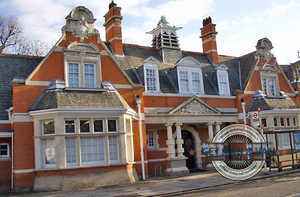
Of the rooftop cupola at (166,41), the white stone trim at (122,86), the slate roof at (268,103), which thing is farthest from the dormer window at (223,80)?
the white stone trim at (122,86)

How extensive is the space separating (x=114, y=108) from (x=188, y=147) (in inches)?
328

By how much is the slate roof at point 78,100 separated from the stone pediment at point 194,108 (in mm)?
4712

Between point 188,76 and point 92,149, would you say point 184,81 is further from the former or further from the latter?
point 92,149

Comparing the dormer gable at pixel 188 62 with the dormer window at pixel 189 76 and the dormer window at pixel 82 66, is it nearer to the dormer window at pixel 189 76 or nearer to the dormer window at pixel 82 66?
the dormer window at pixel 189 76

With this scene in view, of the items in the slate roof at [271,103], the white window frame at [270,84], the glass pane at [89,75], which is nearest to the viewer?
the glass pane at [89,75]

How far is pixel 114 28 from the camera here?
22.9m

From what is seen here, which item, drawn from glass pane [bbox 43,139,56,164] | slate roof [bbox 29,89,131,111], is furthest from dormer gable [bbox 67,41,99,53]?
glass pane [bbox 43,139,56,164]

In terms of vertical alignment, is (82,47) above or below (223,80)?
above

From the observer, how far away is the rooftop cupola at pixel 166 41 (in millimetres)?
24938

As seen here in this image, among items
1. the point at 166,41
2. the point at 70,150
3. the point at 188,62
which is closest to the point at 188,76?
the point at 188,62

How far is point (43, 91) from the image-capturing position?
17250 millimetres

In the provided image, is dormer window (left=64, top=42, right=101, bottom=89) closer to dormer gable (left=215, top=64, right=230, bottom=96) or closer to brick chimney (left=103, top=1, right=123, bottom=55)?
brick chimney (left=103, top=1, right=123, bottom=55)

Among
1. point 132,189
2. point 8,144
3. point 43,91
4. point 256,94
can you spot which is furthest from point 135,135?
point 256,94

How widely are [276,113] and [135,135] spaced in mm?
11653
